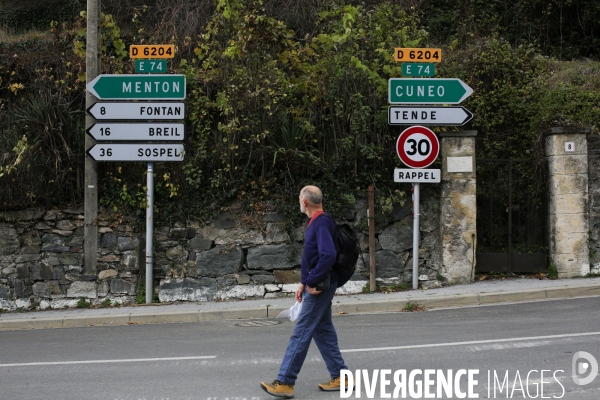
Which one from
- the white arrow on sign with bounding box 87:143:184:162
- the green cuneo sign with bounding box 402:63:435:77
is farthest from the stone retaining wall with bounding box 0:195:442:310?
the green cuneo sign with bounding box 402:63:435:77

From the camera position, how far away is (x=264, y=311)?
35.0 ft

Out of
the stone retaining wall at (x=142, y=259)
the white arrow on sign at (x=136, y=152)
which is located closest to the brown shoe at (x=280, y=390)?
the stone retaining wall at (x=142, y=259)

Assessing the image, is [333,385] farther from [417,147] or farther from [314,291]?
[417,147]

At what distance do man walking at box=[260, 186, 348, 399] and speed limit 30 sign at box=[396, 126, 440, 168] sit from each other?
19.1ft

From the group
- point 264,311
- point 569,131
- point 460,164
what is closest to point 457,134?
point 460,164

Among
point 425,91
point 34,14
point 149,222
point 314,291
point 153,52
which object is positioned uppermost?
point 34,14

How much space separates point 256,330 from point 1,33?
46.7 ft

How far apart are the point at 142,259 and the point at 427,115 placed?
5491 millimetres

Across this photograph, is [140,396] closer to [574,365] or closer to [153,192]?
[574,365]

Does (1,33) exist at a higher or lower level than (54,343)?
higher

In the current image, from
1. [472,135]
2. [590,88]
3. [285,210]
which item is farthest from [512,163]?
[285,210]

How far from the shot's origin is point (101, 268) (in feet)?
39.2

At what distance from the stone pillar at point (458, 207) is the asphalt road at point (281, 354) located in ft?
5.61

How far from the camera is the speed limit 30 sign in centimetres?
1162
